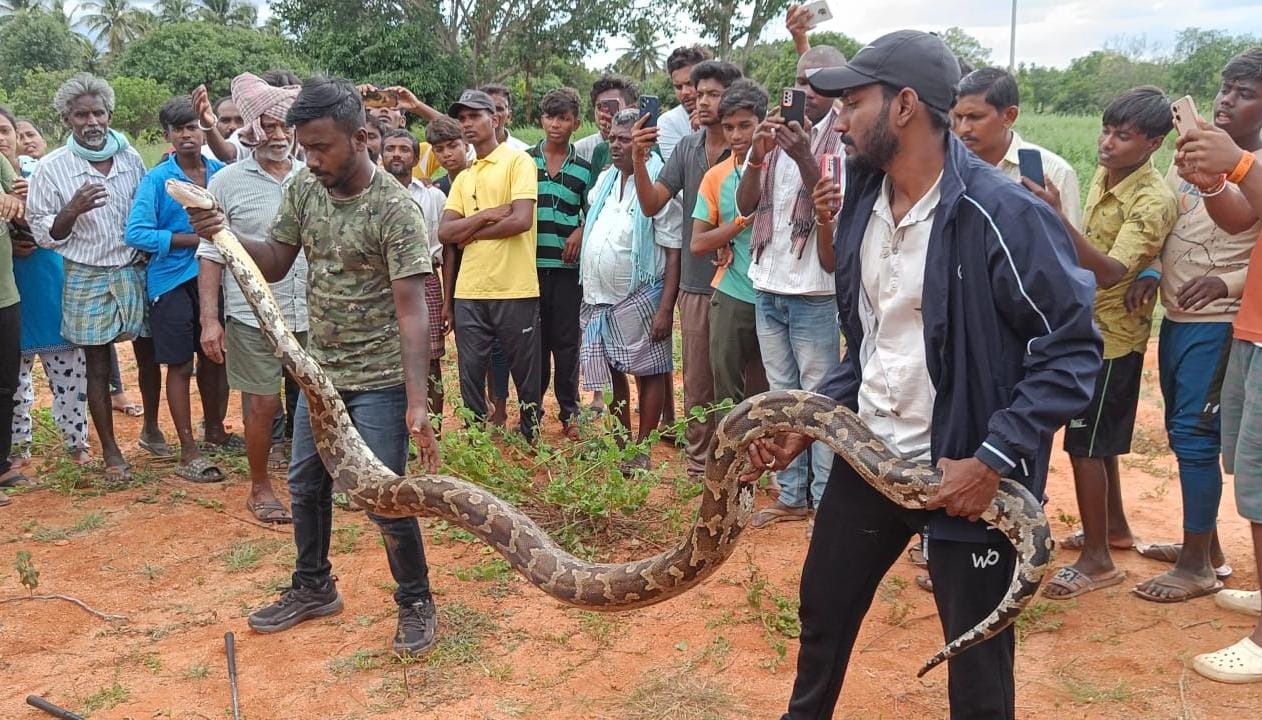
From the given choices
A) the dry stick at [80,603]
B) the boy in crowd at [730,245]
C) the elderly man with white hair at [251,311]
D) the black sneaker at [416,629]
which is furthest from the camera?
the elderly man with white hair at [251,311]

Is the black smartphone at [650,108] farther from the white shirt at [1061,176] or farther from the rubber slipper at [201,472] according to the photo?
the rubber slipper at [201,472]

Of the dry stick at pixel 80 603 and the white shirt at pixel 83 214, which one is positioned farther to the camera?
the white shirt at pixel 83 214

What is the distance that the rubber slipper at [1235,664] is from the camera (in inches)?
178

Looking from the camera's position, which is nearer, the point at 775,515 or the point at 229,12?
the point at 775,515

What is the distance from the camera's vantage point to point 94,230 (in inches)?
290

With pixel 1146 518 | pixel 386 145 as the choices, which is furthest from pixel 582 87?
pixel 1146 518

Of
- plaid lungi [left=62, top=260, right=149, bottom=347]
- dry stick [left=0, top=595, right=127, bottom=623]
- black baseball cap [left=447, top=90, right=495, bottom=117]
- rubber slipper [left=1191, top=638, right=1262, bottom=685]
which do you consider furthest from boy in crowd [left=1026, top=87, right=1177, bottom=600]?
plaid lungi [left=62, top=260, right=149, bottom=347]

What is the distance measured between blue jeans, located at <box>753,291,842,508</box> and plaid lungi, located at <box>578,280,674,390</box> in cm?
119

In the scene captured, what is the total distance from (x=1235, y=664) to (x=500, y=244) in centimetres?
546

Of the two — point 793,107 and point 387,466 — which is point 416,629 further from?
point 793,107

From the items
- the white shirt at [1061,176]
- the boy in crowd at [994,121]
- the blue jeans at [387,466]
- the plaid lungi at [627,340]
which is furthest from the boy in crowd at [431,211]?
the white shirt at [1061,176]

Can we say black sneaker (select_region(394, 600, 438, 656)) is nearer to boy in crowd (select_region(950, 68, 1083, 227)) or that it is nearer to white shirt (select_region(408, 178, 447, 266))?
Result: boy in crowd (select_region(950, 68, 1083, 227))

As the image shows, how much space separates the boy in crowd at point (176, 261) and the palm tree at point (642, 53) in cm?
3025

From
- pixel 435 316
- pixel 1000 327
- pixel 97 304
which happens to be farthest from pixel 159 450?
pixel 1000 327
